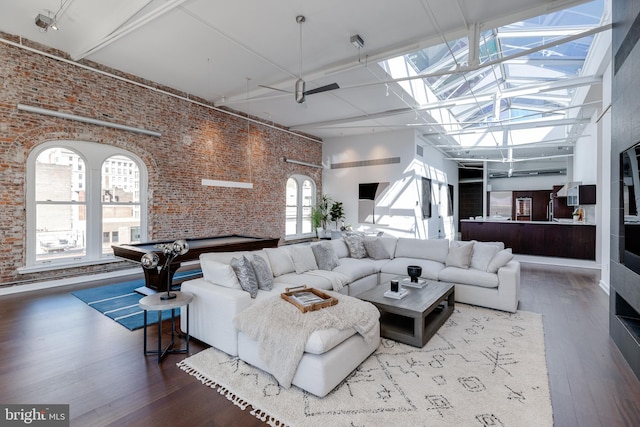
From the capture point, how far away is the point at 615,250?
10.7 ft

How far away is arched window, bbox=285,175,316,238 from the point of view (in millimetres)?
10141

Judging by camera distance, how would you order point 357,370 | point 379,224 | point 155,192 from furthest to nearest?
point 379,224 < point 155,192 < point 357,370

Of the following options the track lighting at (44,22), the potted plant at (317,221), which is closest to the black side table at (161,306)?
the track lighting at (44,22)

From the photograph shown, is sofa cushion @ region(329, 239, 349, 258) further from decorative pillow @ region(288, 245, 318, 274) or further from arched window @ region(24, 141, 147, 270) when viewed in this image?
arched window @ region(24, 141, 147, 270)

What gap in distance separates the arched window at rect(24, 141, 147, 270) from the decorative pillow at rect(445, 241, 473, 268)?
5.90 meters

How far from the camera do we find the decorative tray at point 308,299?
274 centimetres

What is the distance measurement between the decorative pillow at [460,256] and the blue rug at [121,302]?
4180 mm

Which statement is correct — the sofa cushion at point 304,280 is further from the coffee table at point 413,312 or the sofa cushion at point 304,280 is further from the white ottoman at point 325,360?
the white ottoman at point 325,360

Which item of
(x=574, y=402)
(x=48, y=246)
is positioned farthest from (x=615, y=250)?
(x=48, y=246)

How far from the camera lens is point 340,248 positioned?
5539mm

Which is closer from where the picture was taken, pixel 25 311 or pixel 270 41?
pixel 25 311

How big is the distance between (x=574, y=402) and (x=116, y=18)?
636 centimetres

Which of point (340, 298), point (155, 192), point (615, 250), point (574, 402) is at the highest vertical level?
point (155, 192)

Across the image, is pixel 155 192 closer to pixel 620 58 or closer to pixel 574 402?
pixel 574 402
